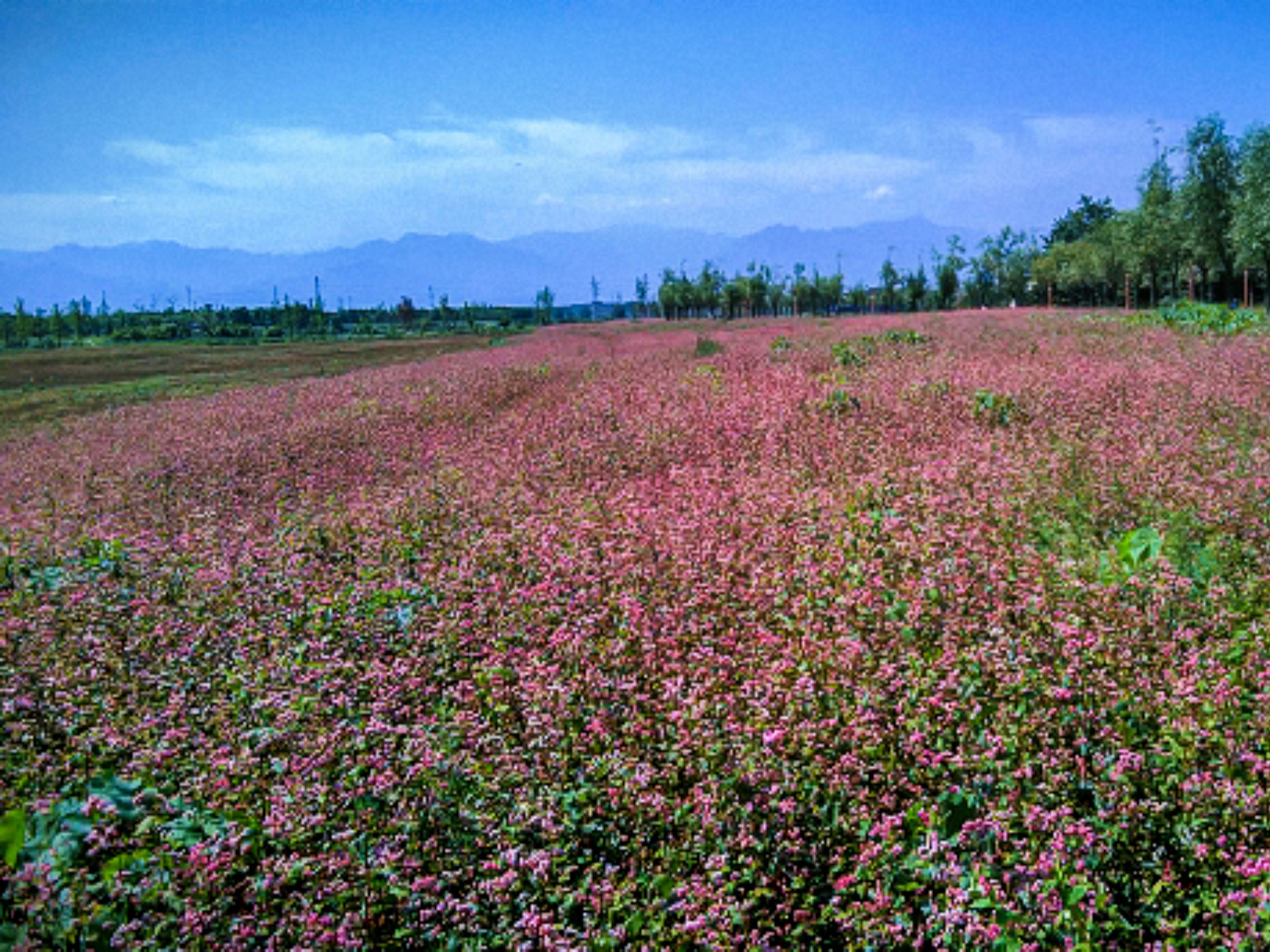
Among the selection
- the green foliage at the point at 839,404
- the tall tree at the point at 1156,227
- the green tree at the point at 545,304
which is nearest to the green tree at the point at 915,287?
the tall tree at the point at 1156,227

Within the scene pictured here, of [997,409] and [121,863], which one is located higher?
[997,409]

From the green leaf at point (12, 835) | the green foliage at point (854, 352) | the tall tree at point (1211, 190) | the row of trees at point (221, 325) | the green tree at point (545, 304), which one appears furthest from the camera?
the green tree at point (545, 304)

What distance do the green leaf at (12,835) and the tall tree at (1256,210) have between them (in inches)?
2153

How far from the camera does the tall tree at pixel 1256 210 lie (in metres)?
43.1

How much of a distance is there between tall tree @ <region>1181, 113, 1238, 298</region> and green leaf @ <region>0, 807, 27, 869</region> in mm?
66787

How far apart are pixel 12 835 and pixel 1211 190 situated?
68.8 meters

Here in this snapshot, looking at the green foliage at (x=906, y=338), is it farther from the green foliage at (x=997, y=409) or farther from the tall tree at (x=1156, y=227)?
the tall tree at (x=1156, y=227)

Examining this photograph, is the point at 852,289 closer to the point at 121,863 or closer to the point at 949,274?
the point at 949,274

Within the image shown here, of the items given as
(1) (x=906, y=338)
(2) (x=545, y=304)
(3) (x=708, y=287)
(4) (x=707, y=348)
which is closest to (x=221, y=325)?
(2) (x=545, y=304)

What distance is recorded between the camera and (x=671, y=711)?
3.96 meters

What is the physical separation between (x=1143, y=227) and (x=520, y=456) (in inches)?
2824

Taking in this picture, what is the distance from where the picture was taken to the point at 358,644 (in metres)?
5.11

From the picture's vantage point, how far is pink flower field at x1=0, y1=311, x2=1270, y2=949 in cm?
297

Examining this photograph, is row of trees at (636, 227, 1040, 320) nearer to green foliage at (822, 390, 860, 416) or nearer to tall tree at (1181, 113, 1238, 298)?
tall tree at (1181, 113, 1238, 298)
